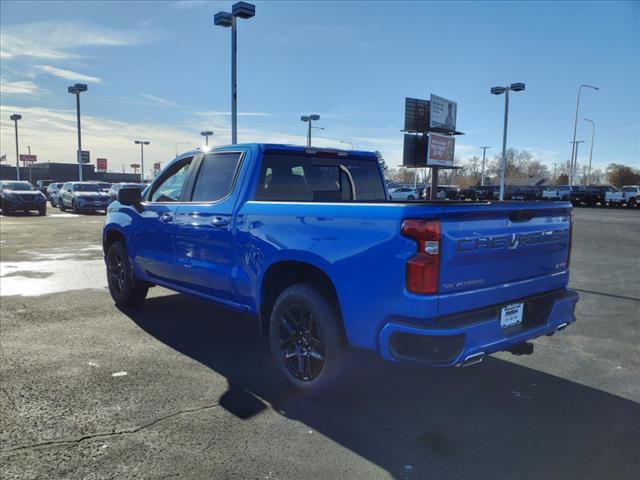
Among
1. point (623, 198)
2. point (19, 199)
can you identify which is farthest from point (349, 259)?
point (623, 198)

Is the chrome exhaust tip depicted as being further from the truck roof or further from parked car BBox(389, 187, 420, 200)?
parked car BBox(389, 187, 420, 200)

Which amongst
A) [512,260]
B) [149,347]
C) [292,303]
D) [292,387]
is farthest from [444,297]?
[149,347]

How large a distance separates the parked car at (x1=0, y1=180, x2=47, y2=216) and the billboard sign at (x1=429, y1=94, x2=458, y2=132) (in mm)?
23964

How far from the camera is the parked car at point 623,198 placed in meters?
46.5

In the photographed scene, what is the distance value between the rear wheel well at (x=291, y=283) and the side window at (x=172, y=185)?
182 cm

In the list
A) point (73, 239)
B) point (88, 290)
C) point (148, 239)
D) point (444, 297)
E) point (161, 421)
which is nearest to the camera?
point (444, 297)

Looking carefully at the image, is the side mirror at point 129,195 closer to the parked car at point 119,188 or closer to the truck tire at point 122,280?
the parked car at point 119,188

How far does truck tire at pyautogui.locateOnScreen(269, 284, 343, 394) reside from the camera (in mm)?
3621

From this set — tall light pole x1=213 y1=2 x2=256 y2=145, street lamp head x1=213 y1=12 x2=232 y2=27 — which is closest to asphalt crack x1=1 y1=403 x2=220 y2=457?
tall light pole x1=213 y1=2 x2=256 y2=145

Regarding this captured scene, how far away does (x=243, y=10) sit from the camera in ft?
56.3

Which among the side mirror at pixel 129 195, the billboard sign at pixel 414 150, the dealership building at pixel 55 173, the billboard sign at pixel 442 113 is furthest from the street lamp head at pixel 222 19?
the dealership building at pixel 55 173

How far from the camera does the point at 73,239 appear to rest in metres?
14.8

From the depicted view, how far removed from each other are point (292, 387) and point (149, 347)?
178 cm

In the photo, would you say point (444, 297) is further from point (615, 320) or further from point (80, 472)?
point (615, 320)
